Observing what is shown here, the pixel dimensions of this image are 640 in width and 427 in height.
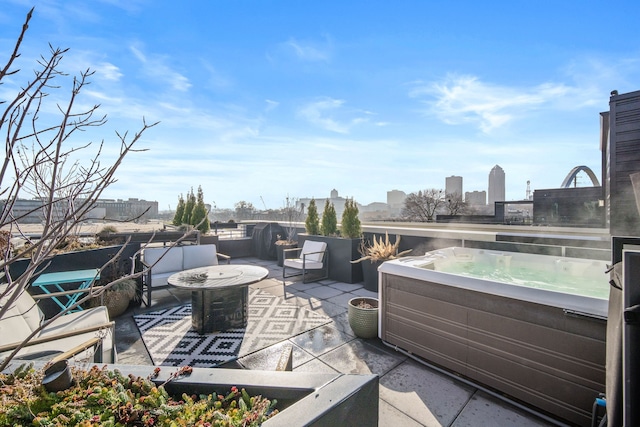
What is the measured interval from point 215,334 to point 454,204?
21.9 m

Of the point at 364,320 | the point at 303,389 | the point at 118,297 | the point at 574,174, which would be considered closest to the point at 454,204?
the point at 574,174

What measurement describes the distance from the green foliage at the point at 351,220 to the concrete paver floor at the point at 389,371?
1749mm

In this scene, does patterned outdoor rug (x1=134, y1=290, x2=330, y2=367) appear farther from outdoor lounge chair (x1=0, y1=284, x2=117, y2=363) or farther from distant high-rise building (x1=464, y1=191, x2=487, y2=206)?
distant high-rise building (x1=464, y1=191, x2=487, y2=206)

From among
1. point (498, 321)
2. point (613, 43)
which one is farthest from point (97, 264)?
point (613, 43)

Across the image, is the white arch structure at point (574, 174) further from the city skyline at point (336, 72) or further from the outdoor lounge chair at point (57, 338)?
the outdoor lounge chair at point (57, 338)

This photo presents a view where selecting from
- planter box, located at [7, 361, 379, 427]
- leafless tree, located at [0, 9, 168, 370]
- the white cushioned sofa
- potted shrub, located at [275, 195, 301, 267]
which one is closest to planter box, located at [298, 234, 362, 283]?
potted shrub, located at [275, 195, 301, 267]

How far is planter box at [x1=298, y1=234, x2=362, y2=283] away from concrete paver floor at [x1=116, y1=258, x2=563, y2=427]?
1255 mm

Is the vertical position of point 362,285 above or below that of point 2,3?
below

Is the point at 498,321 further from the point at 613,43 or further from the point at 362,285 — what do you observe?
the point at 613,43

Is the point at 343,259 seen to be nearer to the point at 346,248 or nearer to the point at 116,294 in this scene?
the point at 346,248

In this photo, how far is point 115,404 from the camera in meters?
0.94

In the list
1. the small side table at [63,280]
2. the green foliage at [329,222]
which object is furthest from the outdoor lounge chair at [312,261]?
the small side table at [63,280]

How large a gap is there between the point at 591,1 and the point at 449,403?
5078mm

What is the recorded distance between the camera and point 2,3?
114 cm
